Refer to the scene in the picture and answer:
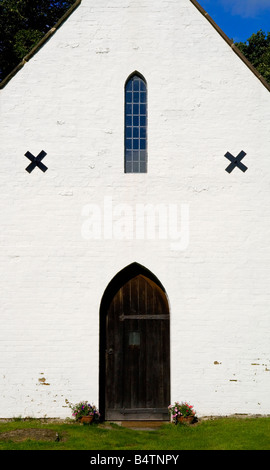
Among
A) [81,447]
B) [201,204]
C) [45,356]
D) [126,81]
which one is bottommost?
[81,447]

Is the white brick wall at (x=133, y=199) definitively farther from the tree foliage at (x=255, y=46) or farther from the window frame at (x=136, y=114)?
the tree foliage at (x=255, y=46)

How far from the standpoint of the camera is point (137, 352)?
366 inches

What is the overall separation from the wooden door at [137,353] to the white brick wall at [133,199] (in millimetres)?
430

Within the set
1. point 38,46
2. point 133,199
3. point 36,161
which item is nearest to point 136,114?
point 133,199

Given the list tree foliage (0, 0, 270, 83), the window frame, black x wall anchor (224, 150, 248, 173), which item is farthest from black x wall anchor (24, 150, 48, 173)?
tree foliage (0, 0, 270, 83)

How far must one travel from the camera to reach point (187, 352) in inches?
351

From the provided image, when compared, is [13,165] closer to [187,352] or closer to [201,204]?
[201,204]

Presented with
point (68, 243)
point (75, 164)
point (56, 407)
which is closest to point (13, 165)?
point (75, 164)

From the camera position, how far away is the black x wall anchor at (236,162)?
940 centimetres

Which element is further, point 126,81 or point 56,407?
point 126,81

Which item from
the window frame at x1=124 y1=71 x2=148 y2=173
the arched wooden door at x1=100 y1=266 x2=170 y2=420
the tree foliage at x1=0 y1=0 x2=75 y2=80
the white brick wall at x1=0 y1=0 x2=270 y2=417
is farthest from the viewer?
the tree foliage at x1=0 y1=0 x2=75 y2=80

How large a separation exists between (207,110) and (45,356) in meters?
5.70

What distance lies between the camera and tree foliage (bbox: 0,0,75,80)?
20344 millimetres

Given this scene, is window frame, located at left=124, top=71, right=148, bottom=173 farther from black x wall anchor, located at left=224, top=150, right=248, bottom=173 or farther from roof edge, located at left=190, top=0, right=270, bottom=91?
roof edge, located at left=190, top=0, right=270, bottom=91
